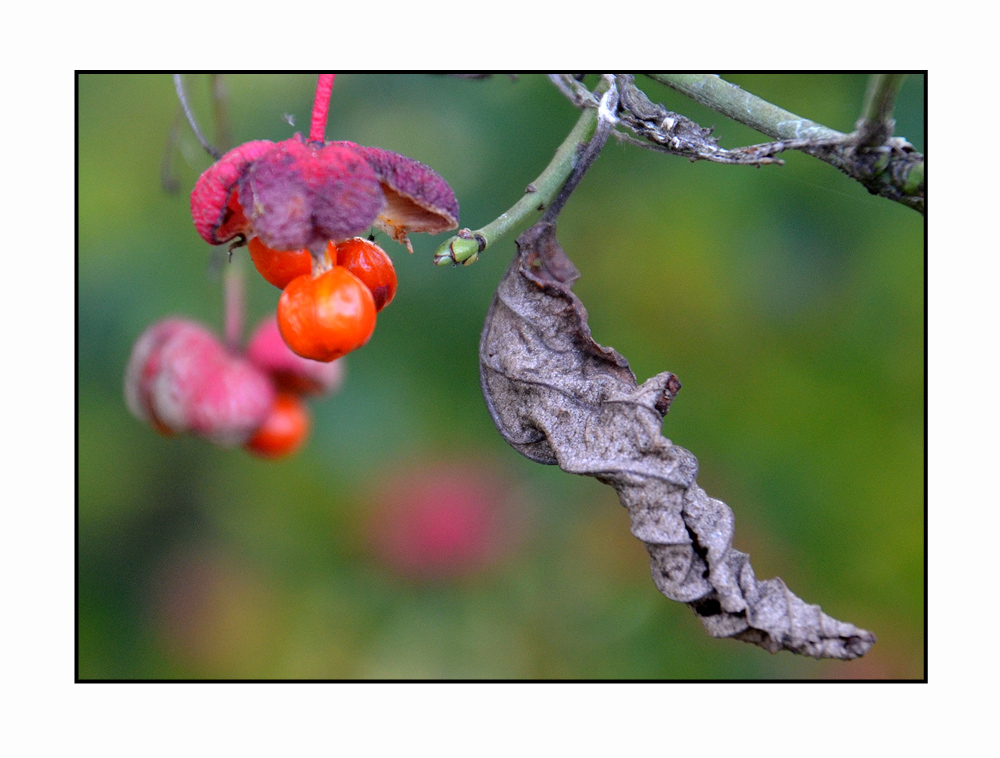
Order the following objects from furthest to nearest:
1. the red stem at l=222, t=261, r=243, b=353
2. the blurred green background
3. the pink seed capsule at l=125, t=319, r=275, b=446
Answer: the blurred green background < the red stem at l=222, t=261, r=243, b=353 < the pink seed capsule at l=125, t=319, r=275, b=446

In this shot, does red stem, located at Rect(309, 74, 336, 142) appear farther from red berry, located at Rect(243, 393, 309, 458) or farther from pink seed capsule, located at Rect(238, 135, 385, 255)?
red berry, located at Rect(243, 393, 309, 458)

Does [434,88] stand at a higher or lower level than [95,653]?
higher

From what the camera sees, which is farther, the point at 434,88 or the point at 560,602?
the point at 560,602

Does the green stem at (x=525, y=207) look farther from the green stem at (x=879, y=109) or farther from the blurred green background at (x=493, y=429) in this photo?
the blurred green background at (x=493, y=429)

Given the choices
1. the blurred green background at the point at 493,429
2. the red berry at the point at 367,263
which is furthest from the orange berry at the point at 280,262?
the blurred green background at the point at 493,429

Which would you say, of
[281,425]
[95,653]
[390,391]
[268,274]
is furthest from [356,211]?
[95,653]

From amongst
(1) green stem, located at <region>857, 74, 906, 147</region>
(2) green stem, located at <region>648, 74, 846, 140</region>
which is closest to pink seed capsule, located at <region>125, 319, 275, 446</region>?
(2) green stem, located at <region>648, 74, 846, 140</region>

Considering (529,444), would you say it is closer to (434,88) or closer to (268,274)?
(268,274)

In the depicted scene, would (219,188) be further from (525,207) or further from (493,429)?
(493,429)

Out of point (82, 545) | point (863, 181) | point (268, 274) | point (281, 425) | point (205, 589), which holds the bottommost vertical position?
point (205, 589)
